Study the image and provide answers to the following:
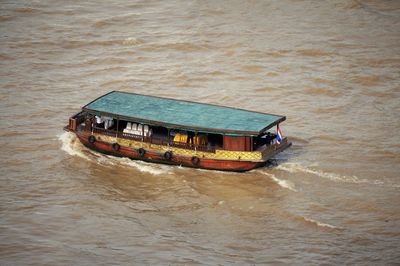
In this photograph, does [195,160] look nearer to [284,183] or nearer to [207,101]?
[284,183]

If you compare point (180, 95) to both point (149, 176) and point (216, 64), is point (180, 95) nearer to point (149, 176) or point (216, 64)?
point (216, 64)

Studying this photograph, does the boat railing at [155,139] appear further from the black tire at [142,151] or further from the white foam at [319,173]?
the white foam at [319,173]

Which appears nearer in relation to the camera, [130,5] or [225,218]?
[225,218]

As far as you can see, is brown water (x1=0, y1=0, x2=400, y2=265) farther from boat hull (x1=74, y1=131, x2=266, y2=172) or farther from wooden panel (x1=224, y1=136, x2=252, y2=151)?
wooden panel (x1=224, y1=136, x2=252, y2=151)

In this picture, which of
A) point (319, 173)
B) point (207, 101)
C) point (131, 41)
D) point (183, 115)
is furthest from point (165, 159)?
point (131, 41)

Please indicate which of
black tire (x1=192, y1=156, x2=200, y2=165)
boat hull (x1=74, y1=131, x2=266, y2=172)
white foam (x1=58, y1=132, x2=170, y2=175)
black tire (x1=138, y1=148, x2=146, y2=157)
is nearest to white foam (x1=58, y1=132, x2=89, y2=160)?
white foam (x1=58, y1=132, x2=170, y2=175)

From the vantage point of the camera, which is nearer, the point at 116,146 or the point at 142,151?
the point at 142,151

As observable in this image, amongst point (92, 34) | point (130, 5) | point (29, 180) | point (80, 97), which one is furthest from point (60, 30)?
point (29, 180)
